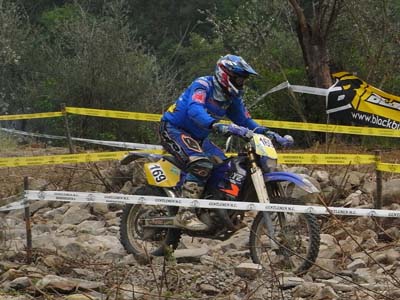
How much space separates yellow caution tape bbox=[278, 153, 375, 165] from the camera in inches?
327

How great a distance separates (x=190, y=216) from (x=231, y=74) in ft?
4.24

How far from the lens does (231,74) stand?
7.15 m

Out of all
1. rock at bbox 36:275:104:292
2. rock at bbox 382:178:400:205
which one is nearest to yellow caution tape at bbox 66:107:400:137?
rock at bbox 382:178:400:205

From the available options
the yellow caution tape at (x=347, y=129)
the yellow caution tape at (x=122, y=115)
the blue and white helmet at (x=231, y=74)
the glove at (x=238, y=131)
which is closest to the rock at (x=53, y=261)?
the glove at (x=238, y=131)

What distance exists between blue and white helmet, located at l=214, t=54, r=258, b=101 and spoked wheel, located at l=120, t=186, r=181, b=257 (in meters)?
1.08

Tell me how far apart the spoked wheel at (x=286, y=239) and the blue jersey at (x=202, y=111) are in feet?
3.10

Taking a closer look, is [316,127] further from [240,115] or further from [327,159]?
[240,115]

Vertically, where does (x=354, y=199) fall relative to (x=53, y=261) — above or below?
below

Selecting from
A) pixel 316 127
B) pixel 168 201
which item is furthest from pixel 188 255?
pixel 316 127

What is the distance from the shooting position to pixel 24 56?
95.7ft

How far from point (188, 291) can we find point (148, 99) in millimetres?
14834

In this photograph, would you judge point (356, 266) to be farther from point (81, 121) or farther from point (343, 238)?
point (81, 121)

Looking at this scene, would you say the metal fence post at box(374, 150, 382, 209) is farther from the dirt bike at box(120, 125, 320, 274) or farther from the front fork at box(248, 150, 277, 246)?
the front fork at box(248, 150, 277, 246)

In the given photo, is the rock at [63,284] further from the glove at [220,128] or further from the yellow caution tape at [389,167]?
the yellow caution tape at [389,167]
